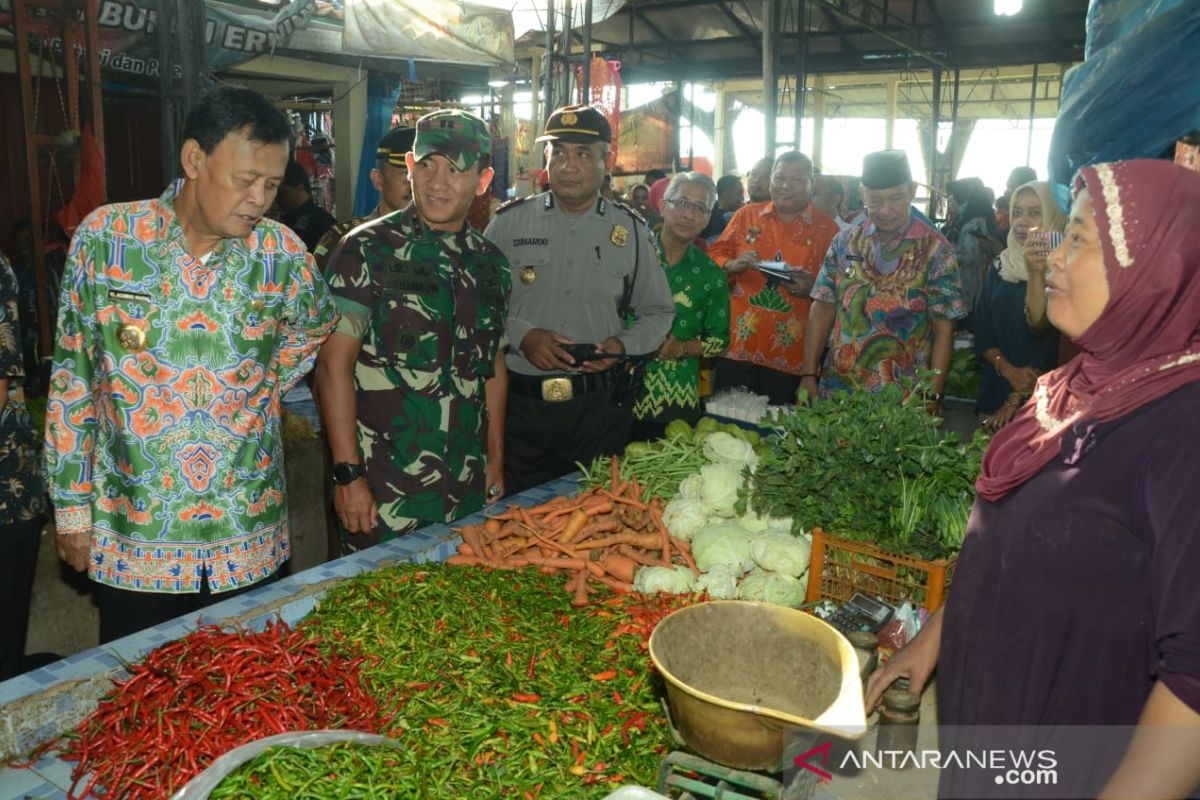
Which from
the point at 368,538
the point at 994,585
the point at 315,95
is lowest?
the point at 368,538

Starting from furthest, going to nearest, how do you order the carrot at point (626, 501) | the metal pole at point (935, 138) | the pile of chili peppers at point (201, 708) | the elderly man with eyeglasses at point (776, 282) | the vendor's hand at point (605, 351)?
the metal pole at point (935, 138) → the elderly man with eyeglasses at point (776, 282) → the vendor's hand at point (605, 351) → the carrot at point (626, 501) → the pile of chili peppers at point (201, 708)

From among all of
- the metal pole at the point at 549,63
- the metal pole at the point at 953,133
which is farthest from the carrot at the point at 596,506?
the metal pole at the point at 953,133

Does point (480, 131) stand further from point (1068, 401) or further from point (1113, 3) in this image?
point (1068, 401)

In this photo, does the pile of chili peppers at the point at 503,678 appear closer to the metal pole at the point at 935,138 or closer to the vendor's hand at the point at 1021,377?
the vendor's hand at the point at 1021,377

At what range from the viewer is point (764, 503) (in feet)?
8.91

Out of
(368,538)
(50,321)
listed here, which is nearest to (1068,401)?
(368,538)

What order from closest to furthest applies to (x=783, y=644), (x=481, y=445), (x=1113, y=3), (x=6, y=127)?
1. (x=783, y=644)
2. (x=1113, y=3)
3. (x=481, y=445)
4. (x=6, y=127)

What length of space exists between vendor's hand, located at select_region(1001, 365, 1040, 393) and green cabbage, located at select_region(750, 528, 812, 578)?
2.54 meters

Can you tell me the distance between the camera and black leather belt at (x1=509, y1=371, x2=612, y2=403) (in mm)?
3889

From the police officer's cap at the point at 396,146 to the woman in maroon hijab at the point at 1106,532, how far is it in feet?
11.8

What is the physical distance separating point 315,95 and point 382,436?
10918mm

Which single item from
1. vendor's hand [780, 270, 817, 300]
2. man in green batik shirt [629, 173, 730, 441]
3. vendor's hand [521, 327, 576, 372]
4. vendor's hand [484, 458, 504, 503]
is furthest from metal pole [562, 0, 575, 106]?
vendor's hand [484, 458, 504, 503]

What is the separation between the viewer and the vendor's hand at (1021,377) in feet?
15.1

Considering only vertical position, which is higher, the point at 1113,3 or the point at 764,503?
the point at 1113,3
